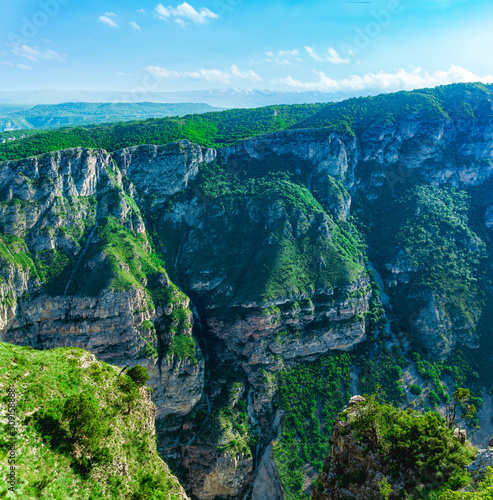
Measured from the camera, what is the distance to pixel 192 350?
9550 centimetres

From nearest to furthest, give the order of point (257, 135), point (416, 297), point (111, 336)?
1. point (111, 336)
2. point (416, 297)
3. point (257, 135)

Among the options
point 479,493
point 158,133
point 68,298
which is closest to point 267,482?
point 68,298

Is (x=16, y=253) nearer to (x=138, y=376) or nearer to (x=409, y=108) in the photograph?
(x=138, y=376)

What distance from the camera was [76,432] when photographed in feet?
92.0

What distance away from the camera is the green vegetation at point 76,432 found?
25.2 meters

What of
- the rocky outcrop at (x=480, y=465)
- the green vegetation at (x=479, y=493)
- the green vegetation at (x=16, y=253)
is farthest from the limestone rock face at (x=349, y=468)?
the green vegetation at (x=16, y=253)

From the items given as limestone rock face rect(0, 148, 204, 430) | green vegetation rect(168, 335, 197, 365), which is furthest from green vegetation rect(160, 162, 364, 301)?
limestone rock face rect(0, 148, 204, 430)

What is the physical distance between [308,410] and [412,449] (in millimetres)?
59880

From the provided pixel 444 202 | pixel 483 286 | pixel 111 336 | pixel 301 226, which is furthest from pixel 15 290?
pixel 444 202

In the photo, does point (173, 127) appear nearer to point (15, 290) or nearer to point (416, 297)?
point (15, 290)

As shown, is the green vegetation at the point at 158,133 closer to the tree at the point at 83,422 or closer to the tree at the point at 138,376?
the tree at the point at 138,376

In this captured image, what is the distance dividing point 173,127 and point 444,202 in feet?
399

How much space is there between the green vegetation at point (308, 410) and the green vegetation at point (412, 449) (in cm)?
5090

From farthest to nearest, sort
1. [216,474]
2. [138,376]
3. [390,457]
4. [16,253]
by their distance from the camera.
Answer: [16,253] < [216,474] < [138,376] < [390,457]
